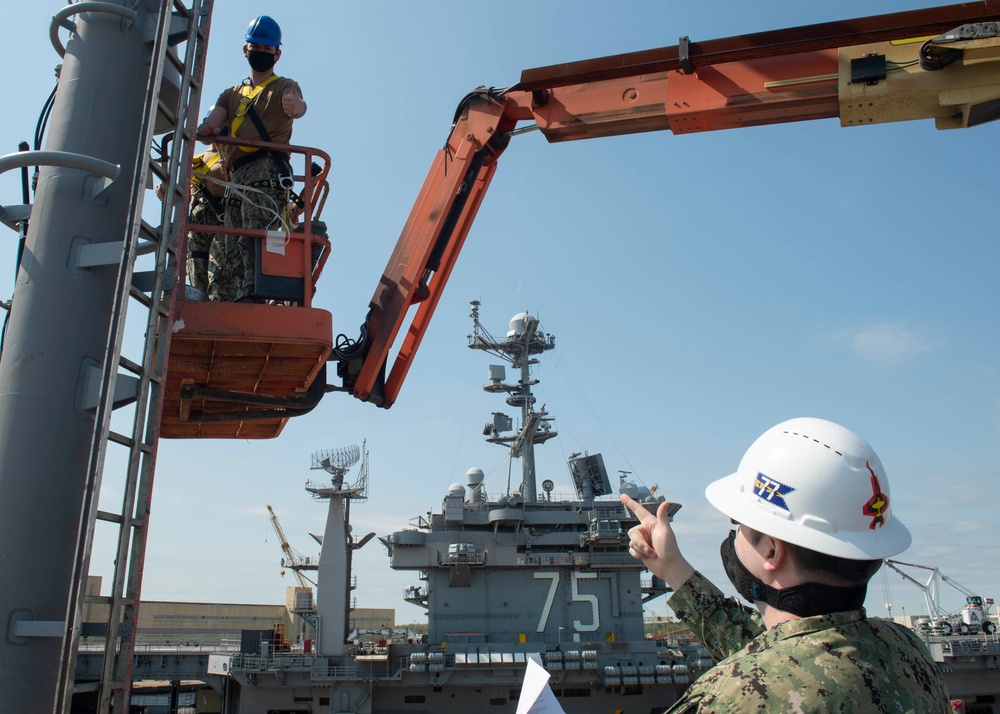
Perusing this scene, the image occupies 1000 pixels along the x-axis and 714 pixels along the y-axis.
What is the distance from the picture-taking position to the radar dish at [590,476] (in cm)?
2581

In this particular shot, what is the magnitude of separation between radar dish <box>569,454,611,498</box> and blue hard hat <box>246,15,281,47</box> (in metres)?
20.7

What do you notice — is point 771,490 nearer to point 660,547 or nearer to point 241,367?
point 660,547

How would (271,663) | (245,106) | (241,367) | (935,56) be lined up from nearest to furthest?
(935,56)
(241,367)
(245,106)
(271,663)

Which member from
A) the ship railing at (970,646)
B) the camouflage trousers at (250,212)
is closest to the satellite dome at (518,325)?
the ship railing at (970,646)

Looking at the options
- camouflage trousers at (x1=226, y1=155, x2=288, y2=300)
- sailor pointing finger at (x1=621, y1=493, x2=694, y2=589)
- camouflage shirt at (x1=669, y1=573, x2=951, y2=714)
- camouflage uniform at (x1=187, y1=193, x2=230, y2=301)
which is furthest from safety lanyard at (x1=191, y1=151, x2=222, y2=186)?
camouflage shirt at (x1=669, y1=573, x2=951, y2=714)

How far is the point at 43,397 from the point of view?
3729 mm

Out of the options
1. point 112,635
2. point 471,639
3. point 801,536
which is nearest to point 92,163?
point 112,635

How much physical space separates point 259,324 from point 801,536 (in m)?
4.80

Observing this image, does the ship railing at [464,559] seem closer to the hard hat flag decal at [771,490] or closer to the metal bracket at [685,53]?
the metal bracket at [685,53]

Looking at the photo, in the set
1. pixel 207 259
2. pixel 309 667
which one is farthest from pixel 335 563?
pixel 207 259

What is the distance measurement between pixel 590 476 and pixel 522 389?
14.4 feet

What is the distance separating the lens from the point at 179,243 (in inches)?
173

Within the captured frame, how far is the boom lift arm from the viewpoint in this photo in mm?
6102

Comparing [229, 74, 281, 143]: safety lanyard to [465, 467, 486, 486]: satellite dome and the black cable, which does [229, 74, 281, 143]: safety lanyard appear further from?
[465, 467, 486, 486]: satellite dome
